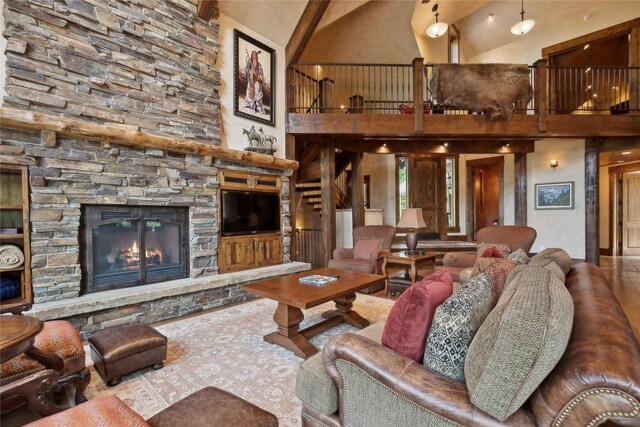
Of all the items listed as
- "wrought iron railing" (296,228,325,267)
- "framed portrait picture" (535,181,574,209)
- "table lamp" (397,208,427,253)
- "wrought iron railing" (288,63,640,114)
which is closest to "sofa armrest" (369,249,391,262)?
"table lamp" (397,208,427,253)

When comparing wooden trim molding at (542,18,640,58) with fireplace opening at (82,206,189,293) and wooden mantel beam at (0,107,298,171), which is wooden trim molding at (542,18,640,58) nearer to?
wooden mantel beam at (0,107,298,171)

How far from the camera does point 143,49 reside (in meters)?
3.48

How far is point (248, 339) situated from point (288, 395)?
3.17 ft

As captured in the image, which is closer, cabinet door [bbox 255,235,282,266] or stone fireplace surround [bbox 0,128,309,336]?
stone fireplace surround [bbox 0,128,309,336]

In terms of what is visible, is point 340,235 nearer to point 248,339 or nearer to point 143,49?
point 248,339

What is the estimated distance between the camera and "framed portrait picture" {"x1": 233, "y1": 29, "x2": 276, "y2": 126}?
14.7 feet

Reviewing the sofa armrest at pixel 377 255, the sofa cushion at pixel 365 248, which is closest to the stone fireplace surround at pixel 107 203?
the sofa cushion at pixel 365 248

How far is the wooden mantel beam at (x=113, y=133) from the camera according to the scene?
261cm

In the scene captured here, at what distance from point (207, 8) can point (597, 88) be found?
847 centimetres

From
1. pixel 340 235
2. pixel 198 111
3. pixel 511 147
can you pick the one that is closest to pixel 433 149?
pixel 511 147

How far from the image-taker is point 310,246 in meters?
6.56

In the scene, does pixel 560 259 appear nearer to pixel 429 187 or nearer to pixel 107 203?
pixel 107 203

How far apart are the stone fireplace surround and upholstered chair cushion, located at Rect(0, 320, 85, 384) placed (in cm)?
92

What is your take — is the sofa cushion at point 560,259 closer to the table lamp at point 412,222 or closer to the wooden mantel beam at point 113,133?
the table lamp at point 412,222
